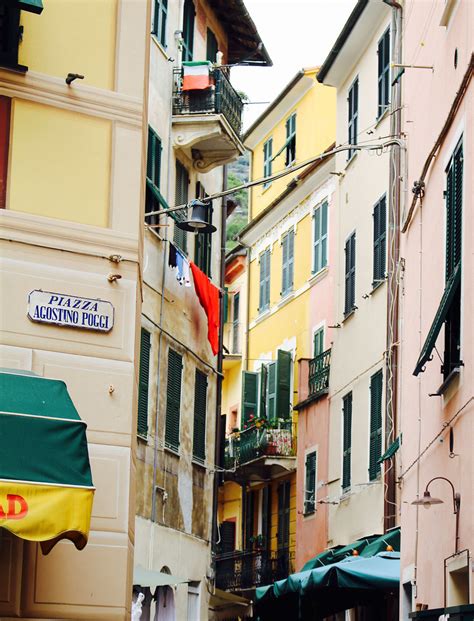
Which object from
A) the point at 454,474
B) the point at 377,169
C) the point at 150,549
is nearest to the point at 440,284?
the point at 454,474

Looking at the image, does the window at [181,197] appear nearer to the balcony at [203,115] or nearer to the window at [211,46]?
the balcony at [203,115]

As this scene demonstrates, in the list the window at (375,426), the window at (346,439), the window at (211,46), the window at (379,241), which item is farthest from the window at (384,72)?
the window at (346,439)

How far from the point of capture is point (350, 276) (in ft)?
101

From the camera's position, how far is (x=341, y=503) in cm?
3017

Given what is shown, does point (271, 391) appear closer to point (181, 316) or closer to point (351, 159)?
→ point (351, 159)

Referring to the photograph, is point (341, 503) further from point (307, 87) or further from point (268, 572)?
point (307, 87)

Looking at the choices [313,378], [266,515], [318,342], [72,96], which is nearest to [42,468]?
[72,96]

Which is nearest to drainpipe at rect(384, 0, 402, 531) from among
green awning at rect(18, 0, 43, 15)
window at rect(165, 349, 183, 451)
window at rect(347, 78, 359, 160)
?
window at rect(165, 349, 183, 451)

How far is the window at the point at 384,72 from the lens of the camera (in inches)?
1125

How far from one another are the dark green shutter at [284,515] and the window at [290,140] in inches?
338

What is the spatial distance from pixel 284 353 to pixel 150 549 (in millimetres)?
13881

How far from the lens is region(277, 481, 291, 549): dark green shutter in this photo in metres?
37.5

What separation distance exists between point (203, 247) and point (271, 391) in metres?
9.90

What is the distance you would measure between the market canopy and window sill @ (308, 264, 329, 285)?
2166 centimetres
